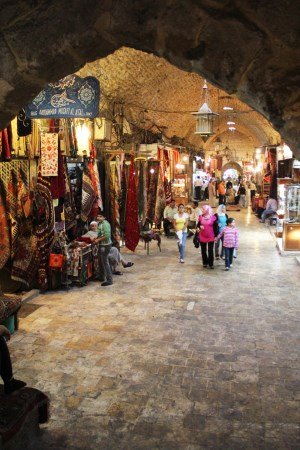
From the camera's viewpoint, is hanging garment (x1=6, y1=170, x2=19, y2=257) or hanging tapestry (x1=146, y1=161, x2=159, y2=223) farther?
hanging tapestry (x1=146, y1=161, x2=159, y2=223)

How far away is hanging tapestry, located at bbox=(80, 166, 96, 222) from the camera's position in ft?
32.1

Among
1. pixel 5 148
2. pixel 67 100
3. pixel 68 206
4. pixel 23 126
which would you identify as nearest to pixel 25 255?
pixel 68 206

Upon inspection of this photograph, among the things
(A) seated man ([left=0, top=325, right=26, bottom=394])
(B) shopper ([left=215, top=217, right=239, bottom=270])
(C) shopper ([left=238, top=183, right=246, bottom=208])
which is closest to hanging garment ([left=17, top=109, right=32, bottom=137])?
(A) seated man ([left=0, top=325, right=26, bottom=394])

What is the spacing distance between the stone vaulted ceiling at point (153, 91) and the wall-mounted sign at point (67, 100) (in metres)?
3.85

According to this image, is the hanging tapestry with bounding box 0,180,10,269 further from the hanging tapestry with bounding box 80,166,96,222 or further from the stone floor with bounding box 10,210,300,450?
the hanging tapestry with bounding box 80,166,96,222

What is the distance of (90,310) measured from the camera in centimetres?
759

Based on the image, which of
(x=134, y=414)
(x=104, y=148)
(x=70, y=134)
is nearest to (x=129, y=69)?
(x=104, y=148)

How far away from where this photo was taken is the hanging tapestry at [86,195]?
9789 mm

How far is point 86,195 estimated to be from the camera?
9820 millimetres

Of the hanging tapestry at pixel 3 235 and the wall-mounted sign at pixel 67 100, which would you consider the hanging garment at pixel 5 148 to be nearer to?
the hanging tapestry at pixel 3 235

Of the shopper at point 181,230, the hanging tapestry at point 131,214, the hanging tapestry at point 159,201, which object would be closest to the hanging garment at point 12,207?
the hanging tapestry at point 131,214

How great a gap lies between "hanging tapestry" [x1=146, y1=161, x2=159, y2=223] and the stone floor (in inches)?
170

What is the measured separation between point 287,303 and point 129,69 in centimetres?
770

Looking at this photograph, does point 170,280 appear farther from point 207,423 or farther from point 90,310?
point 207,423
